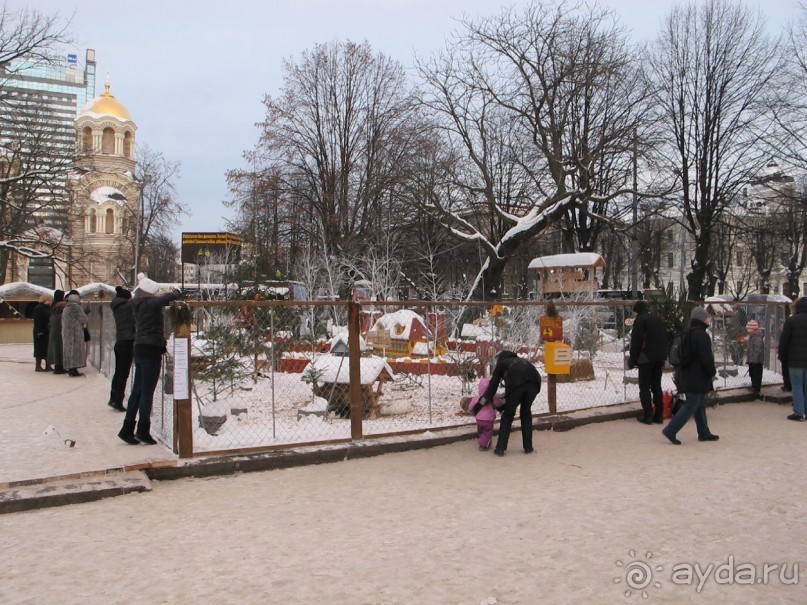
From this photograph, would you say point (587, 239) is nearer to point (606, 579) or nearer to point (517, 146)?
point (517, 146)

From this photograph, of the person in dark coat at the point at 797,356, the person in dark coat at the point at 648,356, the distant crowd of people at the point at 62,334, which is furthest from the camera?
the distant crowd of people at the point at 62,334

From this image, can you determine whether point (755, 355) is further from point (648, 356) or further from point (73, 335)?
point (73, 335)

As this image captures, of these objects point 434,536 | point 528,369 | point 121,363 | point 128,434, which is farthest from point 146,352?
point 528,369

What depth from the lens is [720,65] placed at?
90.3 feet

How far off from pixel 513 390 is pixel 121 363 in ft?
17.9

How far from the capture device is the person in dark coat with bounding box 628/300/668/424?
9.39 metres

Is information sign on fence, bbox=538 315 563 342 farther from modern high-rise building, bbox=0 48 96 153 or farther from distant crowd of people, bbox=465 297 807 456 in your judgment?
modern high-rise building, bbox=0 48 96 153

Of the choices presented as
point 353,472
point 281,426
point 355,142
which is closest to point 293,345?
point 281,426

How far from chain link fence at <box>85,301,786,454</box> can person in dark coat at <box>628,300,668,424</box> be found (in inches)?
31.8

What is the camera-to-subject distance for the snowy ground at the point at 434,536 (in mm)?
3816

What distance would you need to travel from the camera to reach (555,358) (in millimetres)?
9086

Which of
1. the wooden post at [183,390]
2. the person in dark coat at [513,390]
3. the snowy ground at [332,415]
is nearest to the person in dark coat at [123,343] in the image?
the snowy ground at [332,415]

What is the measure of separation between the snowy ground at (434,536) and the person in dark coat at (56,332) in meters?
10.2

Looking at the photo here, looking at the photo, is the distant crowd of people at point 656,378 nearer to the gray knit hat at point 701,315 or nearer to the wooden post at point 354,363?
the gray knit hat at point 701,315
